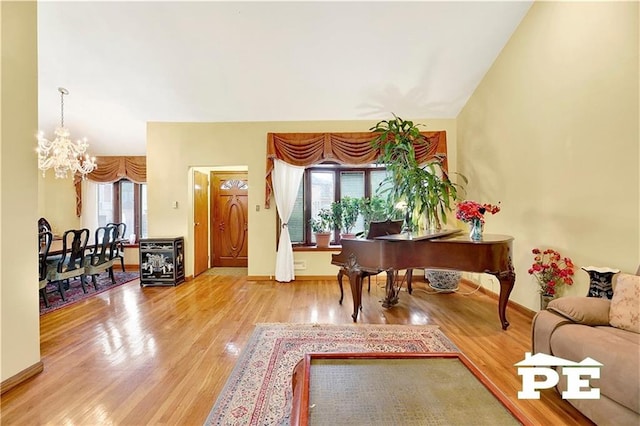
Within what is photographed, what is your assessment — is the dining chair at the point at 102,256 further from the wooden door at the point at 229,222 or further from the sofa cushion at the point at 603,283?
the sofa cushion at the point at 603,283

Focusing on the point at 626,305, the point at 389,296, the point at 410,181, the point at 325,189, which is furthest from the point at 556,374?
the point at 325,189

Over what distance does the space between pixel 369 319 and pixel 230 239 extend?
4.01m

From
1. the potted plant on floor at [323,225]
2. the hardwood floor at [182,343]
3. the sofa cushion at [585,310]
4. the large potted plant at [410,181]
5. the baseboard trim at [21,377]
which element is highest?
the large potted plant at [410,181]

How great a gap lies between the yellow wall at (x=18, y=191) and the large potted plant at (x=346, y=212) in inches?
149

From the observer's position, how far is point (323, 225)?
16.6 ft

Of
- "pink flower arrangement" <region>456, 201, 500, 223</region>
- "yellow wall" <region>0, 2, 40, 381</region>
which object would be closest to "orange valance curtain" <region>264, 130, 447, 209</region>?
"pink flower arrangement" <region>456, 201, 500, 223</region>

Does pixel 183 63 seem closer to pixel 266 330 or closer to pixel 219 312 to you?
pixel 219 312

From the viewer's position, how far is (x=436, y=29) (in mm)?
3279

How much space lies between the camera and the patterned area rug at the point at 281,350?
1.68 m

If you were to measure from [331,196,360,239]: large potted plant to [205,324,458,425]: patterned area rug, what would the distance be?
2.35 metres

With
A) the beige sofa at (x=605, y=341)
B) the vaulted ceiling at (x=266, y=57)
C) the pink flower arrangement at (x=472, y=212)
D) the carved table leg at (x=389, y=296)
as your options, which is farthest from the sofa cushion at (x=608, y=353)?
the vaulted ceiling at (x=266, y=57)

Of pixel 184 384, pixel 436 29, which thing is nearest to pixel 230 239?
pixel 184 384

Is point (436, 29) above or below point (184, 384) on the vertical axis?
above

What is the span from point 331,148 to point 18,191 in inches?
146
